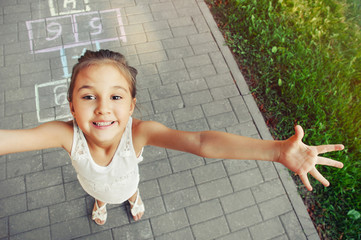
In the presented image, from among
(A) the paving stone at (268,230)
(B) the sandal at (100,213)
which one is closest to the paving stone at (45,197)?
(B) the sandal at (100,213)

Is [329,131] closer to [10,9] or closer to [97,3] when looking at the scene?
[97,3]

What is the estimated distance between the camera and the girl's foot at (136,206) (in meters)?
2.76

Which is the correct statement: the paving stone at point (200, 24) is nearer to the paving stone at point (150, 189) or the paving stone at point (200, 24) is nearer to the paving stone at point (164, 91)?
the paving stone at point (164, 91)

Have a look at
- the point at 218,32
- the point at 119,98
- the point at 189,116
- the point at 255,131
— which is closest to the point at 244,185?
the point at 255,131

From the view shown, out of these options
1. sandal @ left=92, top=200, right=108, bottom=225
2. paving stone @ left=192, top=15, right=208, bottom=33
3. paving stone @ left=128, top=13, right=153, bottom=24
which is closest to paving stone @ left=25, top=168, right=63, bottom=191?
sandal @ left=92, top=200, right=108, bottom=225

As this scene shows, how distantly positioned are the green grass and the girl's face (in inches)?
97.1

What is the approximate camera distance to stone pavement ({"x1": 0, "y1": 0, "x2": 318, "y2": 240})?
285 cm

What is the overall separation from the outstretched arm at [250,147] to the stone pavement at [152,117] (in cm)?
134

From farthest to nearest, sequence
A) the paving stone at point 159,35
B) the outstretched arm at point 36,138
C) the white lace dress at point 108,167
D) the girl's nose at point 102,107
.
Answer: the paving stone at point 159,35
the white lace dress at point 108,167
the outstretched arm at point 36,138
the girl's nose at point 102,107

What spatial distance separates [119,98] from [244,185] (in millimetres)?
2008

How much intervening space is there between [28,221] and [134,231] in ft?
3.54

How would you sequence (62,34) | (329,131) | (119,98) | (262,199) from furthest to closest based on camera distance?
(62,34) → (329,131) → (262,199) → (119,98)

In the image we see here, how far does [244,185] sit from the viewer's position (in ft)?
10.3

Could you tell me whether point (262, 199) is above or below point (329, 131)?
below
